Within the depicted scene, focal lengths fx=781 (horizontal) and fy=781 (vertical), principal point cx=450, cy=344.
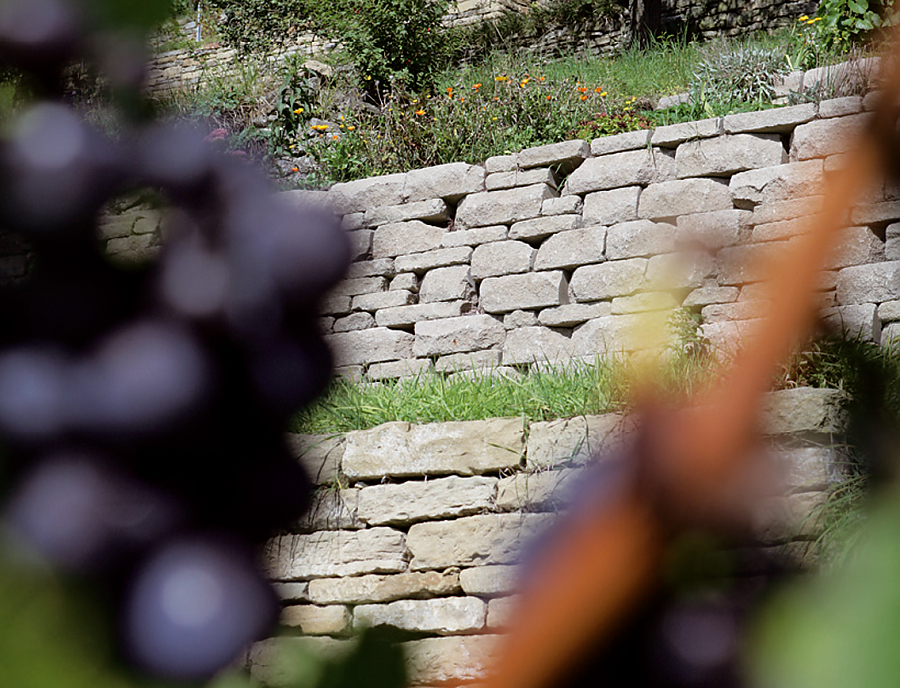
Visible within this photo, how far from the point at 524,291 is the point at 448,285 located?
1.29ft

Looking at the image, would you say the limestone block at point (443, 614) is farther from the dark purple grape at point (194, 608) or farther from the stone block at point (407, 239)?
the dark purple grape at point (194, 608)

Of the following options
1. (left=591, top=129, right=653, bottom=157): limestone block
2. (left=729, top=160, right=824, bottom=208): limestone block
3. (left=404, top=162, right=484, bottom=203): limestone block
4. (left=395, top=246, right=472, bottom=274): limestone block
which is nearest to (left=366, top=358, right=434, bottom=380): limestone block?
(left=395, top=246, right=472, bottom=274): limestone block

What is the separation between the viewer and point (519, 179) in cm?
390

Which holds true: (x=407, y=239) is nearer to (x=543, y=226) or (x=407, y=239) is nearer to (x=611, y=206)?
(x=543, y=226)

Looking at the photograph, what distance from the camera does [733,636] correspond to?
13 centimetres

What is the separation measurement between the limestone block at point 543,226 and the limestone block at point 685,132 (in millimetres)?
532

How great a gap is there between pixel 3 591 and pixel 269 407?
63 millimetres

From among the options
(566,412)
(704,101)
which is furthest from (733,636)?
(704,101)

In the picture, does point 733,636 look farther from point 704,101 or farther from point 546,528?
point 704,101

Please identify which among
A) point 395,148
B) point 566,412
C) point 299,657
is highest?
point 395,148

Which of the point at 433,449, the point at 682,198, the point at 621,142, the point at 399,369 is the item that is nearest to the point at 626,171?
the point at 621,142

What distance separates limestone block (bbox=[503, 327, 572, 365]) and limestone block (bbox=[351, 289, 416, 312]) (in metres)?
0.58

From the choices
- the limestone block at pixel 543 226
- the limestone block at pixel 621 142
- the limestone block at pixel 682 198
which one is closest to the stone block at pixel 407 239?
the limestone block at pixel 543 226

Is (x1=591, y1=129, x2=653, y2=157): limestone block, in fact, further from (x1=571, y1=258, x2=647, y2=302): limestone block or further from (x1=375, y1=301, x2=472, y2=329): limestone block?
(x1=375, y1=301, x2=472, y2=329): limestone block
